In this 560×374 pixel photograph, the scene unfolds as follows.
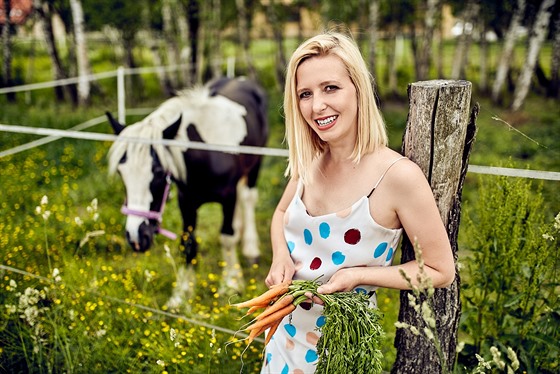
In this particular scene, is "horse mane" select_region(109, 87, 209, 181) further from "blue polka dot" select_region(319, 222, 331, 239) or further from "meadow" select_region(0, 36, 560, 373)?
"blue polka dot" select_region(319, 222, 331, 239)

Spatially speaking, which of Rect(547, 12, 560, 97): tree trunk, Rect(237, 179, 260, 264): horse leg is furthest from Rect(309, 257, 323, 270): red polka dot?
Rect(547, 12, 560, 97): tree trunk

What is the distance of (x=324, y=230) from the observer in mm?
1688

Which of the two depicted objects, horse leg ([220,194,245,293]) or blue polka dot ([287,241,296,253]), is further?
horse leg ([220,194,245,293])

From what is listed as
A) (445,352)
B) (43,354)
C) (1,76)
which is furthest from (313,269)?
(1,76)

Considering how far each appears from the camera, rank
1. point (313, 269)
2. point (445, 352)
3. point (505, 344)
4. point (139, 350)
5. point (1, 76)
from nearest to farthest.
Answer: point (313, 269)
point (445, 352)
point (505, 344)
point (139, 350)
point (1, 76)

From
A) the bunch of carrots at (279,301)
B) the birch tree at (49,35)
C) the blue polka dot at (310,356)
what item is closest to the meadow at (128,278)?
the bunch of carrots at (279,301)

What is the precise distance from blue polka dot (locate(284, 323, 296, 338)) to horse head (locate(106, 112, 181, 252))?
1.84 metres

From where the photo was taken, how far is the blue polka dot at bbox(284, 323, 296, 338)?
1.82 m

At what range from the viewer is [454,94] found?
163 cm

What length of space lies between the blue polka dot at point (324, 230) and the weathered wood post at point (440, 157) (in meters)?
0.32

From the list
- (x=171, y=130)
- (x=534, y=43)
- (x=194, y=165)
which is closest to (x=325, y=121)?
(x=171, y=130)

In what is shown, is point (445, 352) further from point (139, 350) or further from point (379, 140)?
point (139, 350)

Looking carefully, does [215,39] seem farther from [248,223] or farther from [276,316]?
[276,316]

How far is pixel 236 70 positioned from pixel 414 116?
14.2 metres
